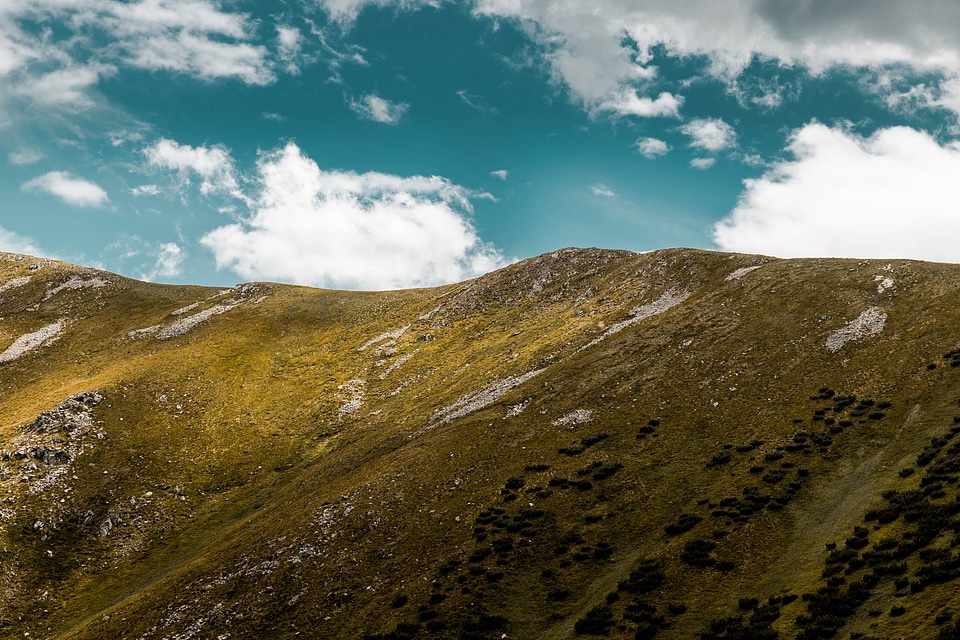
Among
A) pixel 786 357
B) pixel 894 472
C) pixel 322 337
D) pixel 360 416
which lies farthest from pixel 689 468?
pixel 322 337

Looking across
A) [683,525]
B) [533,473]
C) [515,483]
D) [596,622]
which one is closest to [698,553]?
[683,525]

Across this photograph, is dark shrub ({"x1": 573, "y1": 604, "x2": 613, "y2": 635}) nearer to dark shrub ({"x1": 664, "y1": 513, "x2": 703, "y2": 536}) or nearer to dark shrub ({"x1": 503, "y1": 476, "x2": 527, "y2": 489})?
dark shrub ({"x1": 664, "y1": 513, "x2": 703, "y2": 536})

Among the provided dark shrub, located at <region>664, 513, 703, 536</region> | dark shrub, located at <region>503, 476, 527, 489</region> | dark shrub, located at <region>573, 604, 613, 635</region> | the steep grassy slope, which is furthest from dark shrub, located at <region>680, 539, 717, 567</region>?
dark shrub, located at <region>503, 476, 527, 489</region>

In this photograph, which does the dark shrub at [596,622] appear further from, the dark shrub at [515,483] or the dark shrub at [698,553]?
the dark shrub at [515,483]

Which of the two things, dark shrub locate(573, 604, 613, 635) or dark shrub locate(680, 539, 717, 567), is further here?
dark shrub locate(680, 539, 717, 567)

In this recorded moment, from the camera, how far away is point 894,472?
4066cm

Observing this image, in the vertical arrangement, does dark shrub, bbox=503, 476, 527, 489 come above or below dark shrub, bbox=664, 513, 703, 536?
above

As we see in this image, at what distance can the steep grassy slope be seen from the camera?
1412 inches

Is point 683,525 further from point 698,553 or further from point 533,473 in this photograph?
point 533,473

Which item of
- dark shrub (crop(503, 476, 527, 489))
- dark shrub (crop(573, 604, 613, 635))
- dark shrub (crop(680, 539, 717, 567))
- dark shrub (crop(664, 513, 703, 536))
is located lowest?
dark shrub (crop(573, 604, 613, 635))

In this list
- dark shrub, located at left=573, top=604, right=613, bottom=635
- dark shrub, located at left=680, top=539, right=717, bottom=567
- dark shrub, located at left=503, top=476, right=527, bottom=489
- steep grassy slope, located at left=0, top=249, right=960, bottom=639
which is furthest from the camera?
dark shrub, located at left=503, top=476, right=527, bottom=489

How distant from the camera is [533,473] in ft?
180

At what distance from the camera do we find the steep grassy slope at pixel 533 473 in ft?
118

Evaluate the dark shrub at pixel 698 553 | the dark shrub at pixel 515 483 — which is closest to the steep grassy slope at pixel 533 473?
the dark shrub at pixel 698 553
